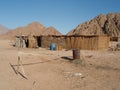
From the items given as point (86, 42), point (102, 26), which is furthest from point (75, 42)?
point (102, 26)

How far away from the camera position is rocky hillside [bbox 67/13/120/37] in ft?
361

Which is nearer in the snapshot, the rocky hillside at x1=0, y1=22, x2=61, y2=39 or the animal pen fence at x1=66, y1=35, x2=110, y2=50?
the animal pen fence at x1=66, y1=35, x2=110, y2=50

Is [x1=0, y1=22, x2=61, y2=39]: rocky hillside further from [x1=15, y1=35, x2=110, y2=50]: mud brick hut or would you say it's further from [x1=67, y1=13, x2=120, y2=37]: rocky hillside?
[x1=15, y1=35, x2=110, y2=50]: mud brick hut

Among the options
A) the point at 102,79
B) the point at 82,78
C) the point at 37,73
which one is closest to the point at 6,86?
the point at 37,73

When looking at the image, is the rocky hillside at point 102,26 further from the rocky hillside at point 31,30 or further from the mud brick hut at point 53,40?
the mud brick hut at point 53,40

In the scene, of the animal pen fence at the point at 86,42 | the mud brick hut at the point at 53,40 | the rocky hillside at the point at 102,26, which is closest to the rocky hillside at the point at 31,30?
the rocky hillside at the point at 102,26

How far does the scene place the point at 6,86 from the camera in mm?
9320

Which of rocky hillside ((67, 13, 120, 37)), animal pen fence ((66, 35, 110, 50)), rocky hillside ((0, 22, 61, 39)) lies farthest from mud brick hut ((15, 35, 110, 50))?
rocky hillside ((0, 22, 61, 39))

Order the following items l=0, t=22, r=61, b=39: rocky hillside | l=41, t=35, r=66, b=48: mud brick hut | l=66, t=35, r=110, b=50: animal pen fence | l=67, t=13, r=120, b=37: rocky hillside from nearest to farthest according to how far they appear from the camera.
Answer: l=66, t=35, r=110, b=50: animal pen fence
l=41, t=35, r=66, b=48: mud brick hut
l=67, t=13, r=120, b=37: rocky hillside
l=0, t=22, r=61, b=39: rocky hillside

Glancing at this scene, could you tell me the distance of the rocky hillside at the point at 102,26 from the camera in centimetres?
10994

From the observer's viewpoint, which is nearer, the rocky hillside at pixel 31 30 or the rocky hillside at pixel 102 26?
the rocky hillside at pixel 102 26

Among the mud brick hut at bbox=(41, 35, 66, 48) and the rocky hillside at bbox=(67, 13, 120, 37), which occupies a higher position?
the rocky hillside at bbox=(67, 13, 120, 37)

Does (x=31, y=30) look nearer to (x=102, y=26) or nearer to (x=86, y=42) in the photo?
(x=102, y=26)

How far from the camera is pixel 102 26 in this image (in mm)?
116375
